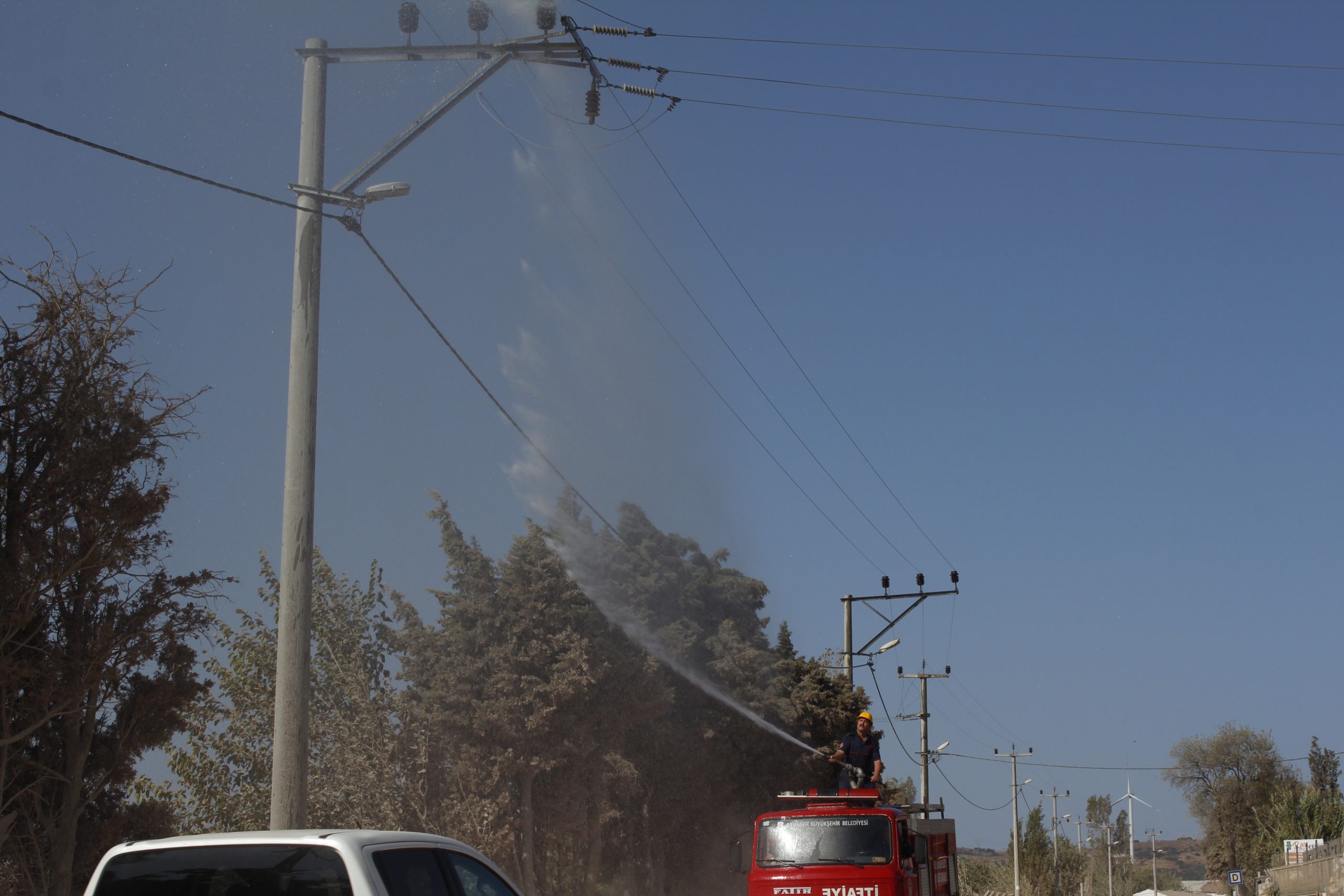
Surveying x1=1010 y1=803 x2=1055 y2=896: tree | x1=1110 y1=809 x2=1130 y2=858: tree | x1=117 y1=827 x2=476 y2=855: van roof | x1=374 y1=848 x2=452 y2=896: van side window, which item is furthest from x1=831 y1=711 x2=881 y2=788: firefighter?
x1=1110 y1=809 x2=1130 y2=858: tree

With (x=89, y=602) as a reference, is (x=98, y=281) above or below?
above

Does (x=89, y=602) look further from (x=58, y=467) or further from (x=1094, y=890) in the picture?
(x=1094, y=890)

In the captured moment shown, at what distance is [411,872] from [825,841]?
30.2 ft

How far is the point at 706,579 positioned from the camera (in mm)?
32000

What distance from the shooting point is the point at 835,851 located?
14391 mm

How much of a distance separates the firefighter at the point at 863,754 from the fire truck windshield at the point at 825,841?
7.48 feet

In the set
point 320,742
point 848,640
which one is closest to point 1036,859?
point 848,640

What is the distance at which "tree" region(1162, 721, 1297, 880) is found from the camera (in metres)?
83.6

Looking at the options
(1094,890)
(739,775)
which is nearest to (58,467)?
(739,775)

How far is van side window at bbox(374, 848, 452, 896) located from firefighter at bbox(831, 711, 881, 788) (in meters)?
11.2

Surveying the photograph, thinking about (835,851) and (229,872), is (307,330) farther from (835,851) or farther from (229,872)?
(835,851)

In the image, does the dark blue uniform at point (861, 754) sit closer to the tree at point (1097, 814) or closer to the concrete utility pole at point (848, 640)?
the concrete utility pole at point (848, 640)

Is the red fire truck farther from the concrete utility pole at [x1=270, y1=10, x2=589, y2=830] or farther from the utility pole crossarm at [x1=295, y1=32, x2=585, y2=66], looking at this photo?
the utility pole crossarm at [x1=295, y1=32, x2=585, y2=66]

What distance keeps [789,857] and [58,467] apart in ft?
30.4
